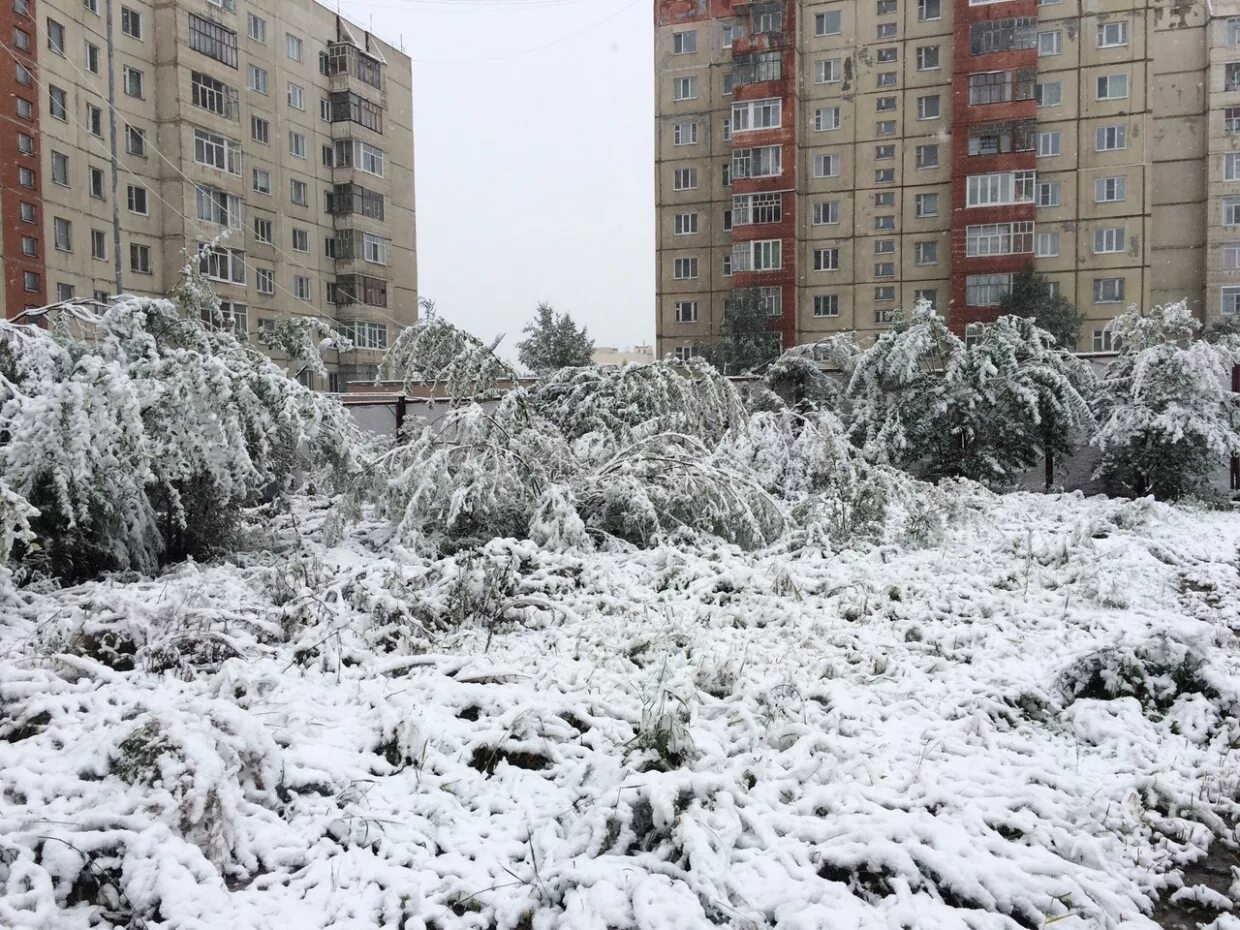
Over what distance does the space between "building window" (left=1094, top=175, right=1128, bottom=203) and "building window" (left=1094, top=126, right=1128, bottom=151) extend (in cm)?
109

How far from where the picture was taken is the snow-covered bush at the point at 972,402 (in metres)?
11.3

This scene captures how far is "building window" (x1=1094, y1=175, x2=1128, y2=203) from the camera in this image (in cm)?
3328

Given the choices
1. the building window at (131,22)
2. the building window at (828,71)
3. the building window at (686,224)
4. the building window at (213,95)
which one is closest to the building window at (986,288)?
the building window at (828,71)

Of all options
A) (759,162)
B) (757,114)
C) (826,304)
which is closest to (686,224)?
(759,162)

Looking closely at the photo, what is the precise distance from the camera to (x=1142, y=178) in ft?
109

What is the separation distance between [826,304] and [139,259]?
25.2m

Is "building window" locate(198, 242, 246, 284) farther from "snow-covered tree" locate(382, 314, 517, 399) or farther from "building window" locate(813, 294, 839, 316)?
"snow-covered tree" locate(382, 314, 517, 399)

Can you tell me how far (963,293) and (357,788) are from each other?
34.2 metres

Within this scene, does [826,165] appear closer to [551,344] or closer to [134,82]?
[551,344]

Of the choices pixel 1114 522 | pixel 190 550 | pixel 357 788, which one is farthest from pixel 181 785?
pixel 1114 522

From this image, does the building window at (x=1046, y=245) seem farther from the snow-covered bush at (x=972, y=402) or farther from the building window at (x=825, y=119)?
the snow-covered bush at (x=972, y=402)

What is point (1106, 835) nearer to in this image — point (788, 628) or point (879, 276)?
point (788, 628)

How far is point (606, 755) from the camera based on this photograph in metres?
3.40

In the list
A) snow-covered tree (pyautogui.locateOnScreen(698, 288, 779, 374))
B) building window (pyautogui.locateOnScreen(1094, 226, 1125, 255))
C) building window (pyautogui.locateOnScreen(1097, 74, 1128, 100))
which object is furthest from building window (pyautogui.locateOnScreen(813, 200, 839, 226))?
building window (pyautogui.locateOnScreen(1097, 74, 1128, 100))
